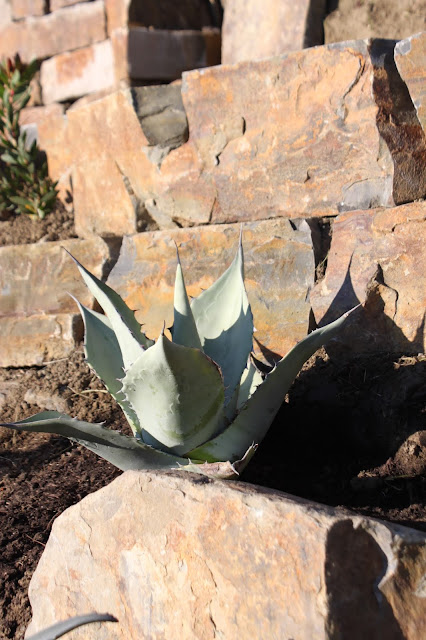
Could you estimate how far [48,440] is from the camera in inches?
91.8

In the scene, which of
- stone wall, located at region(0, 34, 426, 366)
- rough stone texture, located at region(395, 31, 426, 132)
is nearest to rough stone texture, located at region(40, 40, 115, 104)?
stone wall, located at region(0, 34, 426, 366)

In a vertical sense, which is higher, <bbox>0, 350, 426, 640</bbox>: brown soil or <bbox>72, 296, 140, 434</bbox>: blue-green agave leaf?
<bbox>72, 296, 140, 434</bbox>: blue-green agave leaf

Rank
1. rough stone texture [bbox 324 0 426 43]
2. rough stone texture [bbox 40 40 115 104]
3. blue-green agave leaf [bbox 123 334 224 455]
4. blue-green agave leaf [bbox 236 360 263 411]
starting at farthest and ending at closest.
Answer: rough stone texture [bbox 40 40 115 104]
rough stone texture [bbox 324 0 426 43]
blue-green agave leaf [bbox 236 360 263 411]
blue-green agave leaf [bbox 123 334 224 455]

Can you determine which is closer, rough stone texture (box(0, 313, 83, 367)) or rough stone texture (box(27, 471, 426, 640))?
rough stone texture (box(27, 471, 426, 640))

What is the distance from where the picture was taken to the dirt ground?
171 centimetres

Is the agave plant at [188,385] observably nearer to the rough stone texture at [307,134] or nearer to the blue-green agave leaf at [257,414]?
the blue-green agave leaf at [257,414]

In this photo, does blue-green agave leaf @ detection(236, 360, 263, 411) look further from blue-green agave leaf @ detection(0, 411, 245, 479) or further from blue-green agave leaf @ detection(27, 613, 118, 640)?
blue-green agave leaf @ detection(27, 613, 118, 640)

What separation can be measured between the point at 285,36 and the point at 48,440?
1.99 metres

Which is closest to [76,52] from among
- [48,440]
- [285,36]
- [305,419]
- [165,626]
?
[285,36]

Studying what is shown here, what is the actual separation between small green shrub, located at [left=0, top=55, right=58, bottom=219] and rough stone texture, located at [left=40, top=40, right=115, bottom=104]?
10 centimetres

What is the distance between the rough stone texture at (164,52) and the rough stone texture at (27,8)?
74 cm

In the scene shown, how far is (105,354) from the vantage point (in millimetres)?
2014

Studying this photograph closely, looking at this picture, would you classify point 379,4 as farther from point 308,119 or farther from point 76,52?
point 76,52

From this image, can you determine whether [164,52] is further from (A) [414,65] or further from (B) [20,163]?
(A) [414,65]
